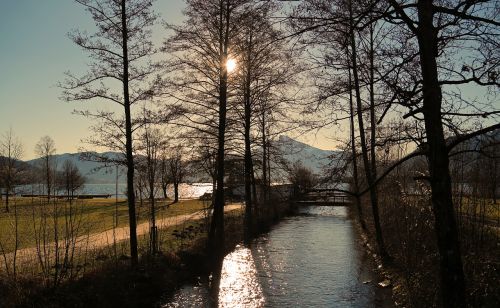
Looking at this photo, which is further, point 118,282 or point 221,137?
point 221,137

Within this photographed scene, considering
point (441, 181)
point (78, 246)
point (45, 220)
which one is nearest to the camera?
point (441, 181)

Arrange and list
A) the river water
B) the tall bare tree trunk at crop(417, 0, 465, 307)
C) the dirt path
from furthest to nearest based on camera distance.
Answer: the dirt path < the river water < the tall bare tree trunk at crop(417, 0, 465, 307)

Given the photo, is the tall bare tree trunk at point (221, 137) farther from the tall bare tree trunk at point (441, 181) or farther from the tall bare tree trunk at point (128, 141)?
the tall bare tree trunk at point (441, 181)

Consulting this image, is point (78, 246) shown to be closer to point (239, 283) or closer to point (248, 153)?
point (239, 283)

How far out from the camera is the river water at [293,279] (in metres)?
12.4

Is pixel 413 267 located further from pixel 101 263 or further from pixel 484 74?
pixel 101 263

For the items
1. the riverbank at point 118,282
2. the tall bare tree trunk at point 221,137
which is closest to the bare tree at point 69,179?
the riverbank at point 118,282

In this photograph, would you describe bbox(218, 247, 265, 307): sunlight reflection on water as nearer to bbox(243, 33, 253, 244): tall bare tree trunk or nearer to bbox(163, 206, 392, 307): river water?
bbox(163, 206, 392, 307): river water

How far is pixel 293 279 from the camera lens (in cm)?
1506

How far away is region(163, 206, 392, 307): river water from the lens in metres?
12.4

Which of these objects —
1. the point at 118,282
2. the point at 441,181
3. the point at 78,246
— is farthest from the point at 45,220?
the point at 441,181

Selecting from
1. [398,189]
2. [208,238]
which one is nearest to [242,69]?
[208,238]

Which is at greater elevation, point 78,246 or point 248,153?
point 248,153

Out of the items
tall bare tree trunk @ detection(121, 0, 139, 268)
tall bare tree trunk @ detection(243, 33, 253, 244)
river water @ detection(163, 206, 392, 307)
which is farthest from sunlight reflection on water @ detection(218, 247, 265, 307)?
tall bare tree trunk @ detection(243, 33, 253, 244)
